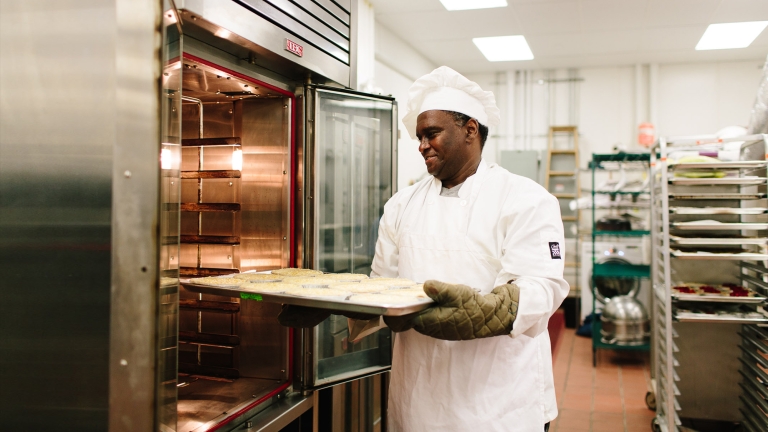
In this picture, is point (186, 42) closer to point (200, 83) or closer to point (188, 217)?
point (200, 83)

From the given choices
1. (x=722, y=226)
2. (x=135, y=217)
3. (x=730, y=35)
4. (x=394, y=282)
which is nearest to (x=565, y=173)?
(x=730, y=35)

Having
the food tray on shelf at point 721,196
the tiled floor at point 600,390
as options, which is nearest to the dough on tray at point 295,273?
the food tray on shelf at point 721,196

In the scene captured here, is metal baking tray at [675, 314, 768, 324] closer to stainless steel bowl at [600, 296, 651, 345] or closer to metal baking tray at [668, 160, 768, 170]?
metal baking tray at [668, 160, 768, 170]

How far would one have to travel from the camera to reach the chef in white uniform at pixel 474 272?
61.1 inches

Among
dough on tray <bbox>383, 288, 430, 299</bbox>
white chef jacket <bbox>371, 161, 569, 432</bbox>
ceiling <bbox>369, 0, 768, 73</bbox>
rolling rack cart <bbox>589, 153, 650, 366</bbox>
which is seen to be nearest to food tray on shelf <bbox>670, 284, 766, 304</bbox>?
rolling rack cart <bbox>589, 153, 650, 366</bbox>

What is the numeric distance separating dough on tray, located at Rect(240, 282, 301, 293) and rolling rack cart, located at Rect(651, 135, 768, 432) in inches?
91.2

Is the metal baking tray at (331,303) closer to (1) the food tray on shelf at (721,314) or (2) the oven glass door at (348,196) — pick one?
(2) the oven glass door at (348,196)

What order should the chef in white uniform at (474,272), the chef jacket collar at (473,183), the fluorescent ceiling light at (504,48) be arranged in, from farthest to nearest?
the fluorescent ceiling light at (504,48) → the chef jacket collar at (473,183) → the chef in white uniform at (474,272)

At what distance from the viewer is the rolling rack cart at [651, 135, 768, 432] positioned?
297 cm

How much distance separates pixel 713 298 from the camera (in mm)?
2990

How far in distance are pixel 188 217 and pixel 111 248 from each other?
133cm

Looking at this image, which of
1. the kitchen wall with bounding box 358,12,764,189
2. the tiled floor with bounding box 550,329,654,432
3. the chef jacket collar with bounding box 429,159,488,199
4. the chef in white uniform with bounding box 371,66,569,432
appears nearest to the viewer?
the chef in white uniform with bounding box 371,66,569,432

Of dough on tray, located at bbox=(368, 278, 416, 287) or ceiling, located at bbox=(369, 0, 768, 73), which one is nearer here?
dough on tray, located at bbox=(368, 278, 416, 287)

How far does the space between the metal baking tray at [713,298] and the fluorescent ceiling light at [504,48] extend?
340 centimetres
